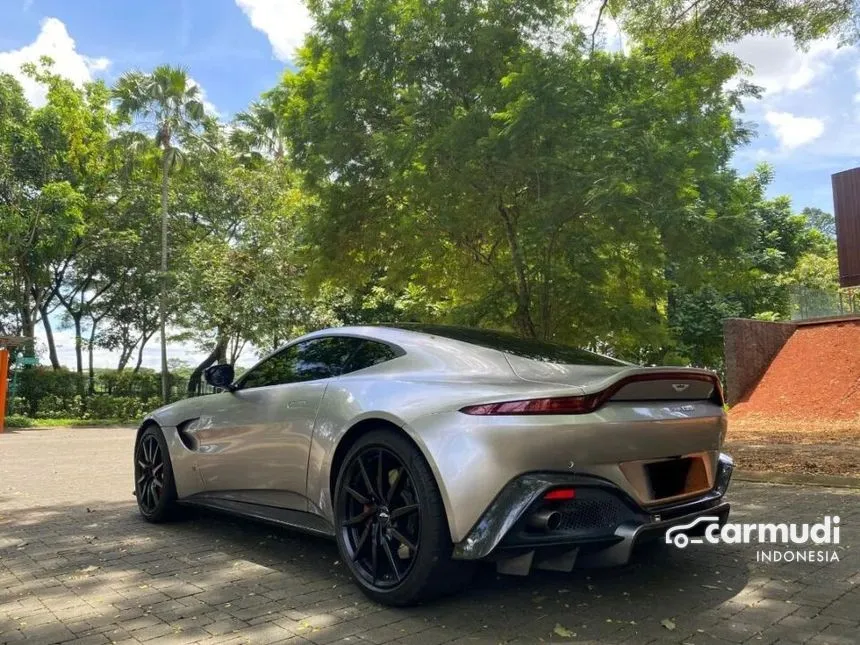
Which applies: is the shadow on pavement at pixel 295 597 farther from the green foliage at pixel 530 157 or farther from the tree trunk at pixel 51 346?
the tree trunk at pixel 51 346

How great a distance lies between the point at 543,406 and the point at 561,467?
0.27 m

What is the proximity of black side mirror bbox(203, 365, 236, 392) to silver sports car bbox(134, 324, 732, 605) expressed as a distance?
551mm

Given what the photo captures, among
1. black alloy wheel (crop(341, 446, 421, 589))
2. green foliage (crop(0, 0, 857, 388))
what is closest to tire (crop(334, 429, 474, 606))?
black alloy wheel (crop(341, 446, 421, 589))

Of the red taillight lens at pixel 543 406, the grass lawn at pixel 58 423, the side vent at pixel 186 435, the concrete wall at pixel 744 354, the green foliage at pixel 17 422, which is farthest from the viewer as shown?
the grass lawn at pixel 58 423

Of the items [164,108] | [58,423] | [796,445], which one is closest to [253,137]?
[164,108]

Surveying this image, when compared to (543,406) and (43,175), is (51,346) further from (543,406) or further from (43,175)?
(543,406)

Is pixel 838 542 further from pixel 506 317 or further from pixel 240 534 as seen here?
pixel 506 317

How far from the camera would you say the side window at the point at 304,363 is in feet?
13.5

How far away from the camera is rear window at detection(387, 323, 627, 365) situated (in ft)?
12.0

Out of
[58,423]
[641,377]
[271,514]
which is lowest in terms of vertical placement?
[58,423]

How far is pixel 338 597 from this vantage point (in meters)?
3.42

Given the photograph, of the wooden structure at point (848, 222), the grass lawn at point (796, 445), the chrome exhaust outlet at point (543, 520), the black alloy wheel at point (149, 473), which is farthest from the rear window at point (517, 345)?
the wooden structure at point (848, 222)

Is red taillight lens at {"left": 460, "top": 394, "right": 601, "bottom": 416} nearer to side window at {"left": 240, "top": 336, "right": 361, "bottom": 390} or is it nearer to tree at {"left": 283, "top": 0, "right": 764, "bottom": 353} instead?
side window at {"left": 240, "top": 336, "right": 361, "bottom": 390}

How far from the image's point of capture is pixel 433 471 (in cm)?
309
